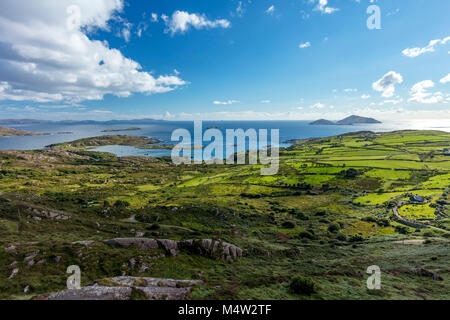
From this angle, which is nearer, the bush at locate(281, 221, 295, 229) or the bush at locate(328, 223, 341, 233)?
the bush at locate(328, 223, 341, 233)

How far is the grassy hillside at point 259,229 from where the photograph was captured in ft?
73.5

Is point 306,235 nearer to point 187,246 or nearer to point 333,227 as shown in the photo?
point 333,227

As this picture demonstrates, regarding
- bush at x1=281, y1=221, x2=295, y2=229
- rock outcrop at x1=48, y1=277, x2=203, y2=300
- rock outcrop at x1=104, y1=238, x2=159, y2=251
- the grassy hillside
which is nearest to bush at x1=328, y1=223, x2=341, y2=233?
the grassy hillside

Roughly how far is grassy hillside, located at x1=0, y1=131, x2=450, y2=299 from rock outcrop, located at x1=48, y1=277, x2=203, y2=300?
8.50 feet

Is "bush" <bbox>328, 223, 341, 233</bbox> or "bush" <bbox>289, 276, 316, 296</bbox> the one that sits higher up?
"bush" <bbox>289, 276, 316, 296</bbox>

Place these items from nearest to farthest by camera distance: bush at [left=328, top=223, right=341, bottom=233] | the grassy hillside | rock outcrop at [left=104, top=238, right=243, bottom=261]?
the grassy hillside → rock outcrop at [left=104, top=238, right=243, bottom=261] → bush at [left=328, top=223, right=341, bottom=233]

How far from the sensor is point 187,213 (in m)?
57.2

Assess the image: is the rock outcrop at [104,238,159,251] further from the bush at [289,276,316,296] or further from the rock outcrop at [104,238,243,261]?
the bush at [289,276,316,296]

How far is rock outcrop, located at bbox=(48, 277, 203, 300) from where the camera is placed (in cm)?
1570

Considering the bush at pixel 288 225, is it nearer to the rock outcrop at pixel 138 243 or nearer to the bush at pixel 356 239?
the bush at pixel 356 239

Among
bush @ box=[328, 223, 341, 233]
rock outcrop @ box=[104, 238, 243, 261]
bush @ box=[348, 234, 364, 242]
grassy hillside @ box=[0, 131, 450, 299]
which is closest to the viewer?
grassy hillside @ box=[0, 131, 450, 299]

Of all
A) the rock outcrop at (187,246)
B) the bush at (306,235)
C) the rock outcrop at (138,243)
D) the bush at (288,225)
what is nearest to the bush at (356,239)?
the bush at (306,235)

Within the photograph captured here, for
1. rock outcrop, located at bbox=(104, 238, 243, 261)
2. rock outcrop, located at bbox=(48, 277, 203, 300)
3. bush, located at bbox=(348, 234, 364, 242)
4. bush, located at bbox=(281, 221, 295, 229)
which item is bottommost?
bush, located at bbox=(281, 221, 295, 229)
